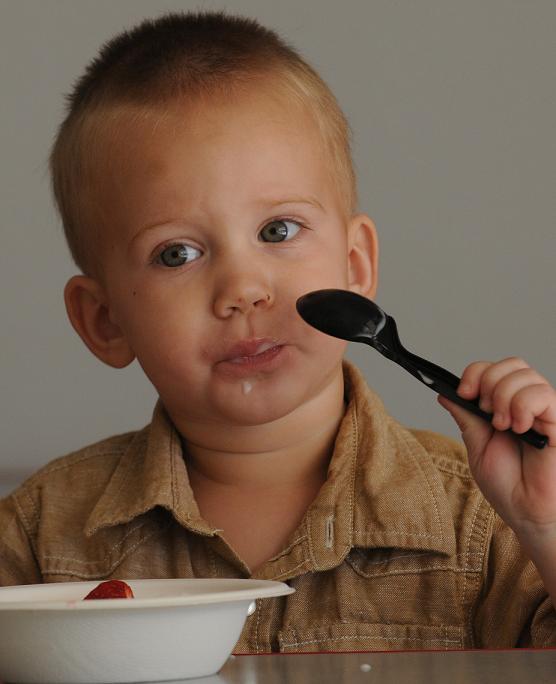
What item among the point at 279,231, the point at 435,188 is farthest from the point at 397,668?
the point at 435,188

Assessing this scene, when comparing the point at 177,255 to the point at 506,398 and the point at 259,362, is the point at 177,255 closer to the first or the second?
the point at 259,362

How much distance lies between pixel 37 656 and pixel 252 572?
44 centimetres

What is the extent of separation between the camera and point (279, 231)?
105 centimetres

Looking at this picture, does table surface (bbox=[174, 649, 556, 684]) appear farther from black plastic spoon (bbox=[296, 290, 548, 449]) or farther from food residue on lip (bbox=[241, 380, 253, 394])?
food residue on lip (bbox=[241, 380, 253, 394])

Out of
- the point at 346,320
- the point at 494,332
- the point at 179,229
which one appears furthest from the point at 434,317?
the point at 346,320

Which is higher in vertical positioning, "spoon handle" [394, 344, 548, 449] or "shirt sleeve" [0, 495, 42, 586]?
"spoon handle" [394, 344, 548, 449]

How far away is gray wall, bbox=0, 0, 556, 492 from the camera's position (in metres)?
1.72

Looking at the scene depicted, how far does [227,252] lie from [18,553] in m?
0.35

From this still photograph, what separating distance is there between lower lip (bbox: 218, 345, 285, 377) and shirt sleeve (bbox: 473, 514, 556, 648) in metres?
0.23

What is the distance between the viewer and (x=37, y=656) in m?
0.63

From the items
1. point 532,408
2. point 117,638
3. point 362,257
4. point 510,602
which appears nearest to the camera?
point 117,638

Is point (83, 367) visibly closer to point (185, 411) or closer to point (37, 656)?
point (185, 411)

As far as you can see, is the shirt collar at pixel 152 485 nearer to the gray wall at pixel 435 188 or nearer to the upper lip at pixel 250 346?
the upper lip at pixel 250 346

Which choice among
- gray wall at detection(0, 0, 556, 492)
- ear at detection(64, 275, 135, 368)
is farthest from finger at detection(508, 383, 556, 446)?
gray wall at detection(0, 0, 556, 492)
